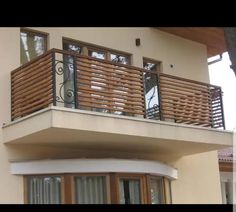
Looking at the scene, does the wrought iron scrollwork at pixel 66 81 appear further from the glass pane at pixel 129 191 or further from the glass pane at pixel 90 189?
the glass pane at pixel 129 191

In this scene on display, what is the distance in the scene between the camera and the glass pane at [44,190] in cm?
942

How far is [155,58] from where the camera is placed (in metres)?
13.0

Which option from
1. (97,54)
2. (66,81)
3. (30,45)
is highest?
(97,54)

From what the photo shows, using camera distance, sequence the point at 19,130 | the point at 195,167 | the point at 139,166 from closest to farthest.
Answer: the point at 19,130 < the point at 139,166 < the point at 195,167

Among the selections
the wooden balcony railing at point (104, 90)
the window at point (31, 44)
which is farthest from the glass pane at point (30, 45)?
the wooden balcony railing at point (104, 90)

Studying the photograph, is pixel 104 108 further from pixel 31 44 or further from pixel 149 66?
pixel 149 66

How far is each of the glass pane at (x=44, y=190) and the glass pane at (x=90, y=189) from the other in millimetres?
392

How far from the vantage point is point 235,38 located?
276cm

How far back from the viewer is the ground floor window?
9430mm

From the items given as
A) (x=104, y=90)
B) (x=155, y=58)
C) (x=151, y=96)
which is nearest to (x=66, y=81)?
(x=104, y=90)

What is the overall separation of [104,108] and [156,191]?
2.97 m
